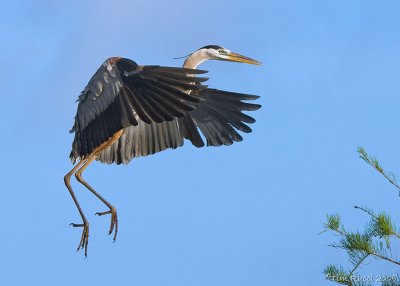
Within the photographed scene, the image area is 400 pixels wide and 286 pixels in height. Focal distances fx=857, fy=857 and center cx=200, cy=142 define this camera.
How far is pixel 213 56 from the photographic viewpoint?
1006 cm

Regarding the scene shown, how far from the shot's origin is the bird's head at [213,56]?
9.85 metres

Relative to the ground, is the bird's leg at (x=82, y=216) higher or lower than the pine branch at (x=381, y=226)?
higher

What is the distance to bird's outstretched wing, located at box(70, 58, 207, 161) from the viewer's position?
724cm

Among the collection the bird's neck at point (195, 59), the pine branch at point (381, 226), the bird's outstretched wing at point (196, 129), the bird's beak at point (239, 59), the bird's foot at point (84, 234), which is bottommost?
the pine branch at point (381, 226)

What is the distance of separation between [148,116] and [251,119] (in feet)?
9.19

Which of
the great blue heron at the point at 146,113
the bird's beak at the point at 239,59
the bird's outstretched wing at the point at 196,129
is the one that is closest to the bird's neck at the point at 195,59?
the great blue heron at the point at 146,113

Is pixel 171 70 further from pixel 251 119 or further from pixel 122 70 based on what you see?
pixel 251 119

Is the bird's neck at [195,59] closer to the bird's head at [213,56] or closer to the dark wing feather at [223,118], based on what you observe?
the bird's head at [213,56]

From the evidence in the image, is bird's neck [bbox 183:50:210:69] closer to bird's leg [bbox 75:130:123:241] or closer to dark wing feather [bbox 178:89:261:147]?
dark wing feather [bbox 178:89:261:147]

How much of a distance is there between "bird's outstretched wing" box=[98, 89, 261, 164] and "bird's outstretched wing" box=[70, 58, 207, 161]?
3.44 feet

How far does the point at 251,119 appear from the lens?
985 cm

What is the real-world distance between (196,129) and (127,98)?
226cm

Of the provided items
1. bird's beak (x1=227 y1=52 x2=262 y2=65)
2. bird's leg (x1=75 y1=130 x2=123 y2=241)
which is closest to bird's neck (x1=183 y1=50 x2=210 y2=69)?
bird's beak (x1=227 y1=52 x2=262 y2=65)

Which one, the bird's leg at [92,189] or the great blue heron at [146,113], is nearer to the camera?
the great blue heron at [146,113]
